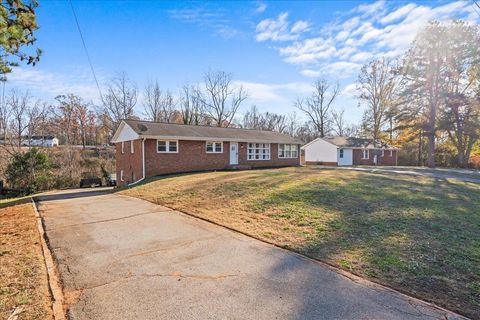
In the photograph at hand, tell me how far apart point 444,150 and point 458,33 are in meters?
14.0

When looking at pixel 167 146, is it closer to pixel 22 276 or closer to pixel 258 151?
pixel 258 151

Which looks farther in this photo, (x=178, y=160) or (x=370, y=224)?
(x=178, y=160)

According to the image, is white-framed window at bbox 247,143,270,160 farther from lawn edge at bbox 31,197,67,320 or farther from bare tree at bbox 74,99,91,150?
bare tree at bbox 74,99,91,150

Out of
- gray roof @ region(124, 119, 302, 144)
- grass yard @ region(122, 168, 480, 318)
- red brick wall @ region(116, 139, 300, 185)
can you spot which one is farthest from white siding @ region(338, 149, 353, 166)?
grass yard @ region(122, 168, 480, 318)

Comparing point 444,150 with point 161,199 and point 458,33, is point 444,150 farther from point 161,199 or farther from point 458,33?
point 161,199

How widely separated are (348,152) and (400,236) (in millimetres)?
29913

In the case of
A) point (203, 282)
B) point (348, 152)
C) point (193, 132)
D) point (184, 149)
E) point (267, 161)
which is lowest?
point (203, 282)

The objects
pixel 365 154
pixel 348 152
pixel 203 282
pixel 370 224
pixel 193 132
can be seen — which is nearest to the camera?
pixel 203 282

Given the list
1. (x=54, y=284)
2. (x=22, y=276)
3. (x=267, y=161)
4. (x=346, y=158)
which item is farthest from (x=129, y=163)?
(x=346, y=158)

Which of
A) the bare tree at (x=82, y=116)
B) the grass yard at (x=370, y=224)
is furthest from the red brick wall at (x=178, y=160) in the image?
the bare tree at (x=82, y=116)

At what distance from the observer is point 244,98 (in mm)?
44094

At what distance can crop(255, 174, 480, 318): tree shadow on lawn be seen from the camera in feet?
12.8

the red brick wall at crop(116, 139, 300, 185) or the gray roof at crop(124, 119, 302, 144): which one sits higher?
the gray roof at crop(124, 119, 302, 144)

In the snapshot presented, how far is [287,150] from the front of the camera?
26359mm
